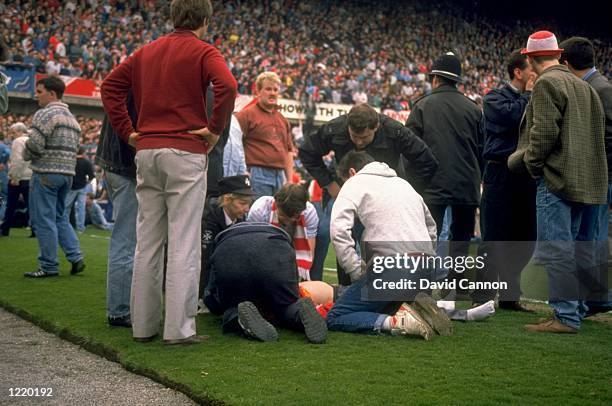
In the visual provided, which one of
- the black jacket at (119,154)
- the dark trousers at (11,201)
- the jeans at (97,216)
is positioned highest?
the black jacket at (119,154)

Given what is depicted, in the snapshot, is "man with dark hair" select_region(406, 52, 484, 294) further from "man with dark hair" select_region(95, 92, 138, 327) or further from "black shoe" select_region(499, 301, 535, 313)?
"man with dark hair" select_region(95, 92, 138, 327)

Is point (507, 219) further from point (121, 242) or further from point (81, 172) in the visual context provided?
point (81, 172)

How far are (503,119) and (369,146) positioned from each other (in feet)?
3.11

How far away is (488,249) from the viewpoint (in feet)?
20.5

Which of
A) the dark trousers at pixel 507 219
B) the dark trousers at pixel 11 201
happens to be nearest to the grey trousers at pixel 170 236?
the dark trousers at pixel 507 219

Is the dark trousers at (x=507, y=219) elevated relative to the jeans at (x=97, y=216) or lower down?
elevated

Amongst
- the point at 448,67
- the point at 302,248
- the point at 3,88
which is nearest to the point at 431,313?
the point at 302,248

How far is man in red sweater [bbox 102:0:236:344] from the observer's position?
465cm

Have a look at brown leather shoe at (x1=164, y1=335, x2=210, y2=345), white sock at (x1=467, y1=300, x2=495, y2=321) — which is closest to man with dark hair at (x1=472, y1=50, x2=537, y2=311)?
white sock at (x1=467, y1=300, x2=495, y2=321)

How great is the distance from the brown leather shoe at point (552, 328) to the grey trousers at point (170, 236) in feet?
6.96

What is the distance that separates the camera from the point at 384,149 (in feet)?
20.0

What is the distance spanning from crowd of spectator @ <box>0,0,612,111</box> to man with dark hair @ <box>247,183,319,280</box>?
19.8m

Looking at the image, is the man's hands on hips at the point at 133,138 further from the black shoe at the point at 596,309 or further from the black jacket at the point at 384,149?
the black shoe at the point at 596,309

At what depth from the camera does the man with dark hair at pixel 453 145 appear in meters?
6.45
